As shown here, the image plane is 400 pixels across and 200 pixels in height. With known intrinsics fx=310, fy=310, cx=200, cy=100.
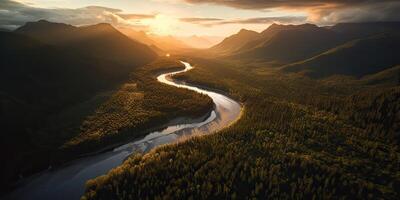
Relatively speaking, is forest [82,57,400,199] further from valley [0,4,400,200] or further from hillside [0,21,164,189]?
hillside [0,21,164,189]

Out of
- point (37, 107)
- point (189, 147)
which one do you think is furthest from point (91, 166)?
point (37, 107)

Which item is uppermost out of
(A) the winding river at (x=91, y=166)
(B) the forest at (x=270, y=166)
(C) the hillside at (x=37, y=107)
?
(B) the forest at (x=270, y=166)

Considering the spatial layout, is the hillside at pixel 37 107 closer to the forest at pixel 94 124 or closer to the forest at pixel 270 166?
the forest at pixel 94 124

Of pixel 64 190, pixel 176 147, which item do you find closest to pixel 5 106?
pixel 64 190

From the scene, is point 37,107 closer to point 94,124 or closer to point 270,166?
point 94,124

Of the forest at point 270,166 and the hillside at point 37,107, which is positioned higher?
the forest at point 270,166

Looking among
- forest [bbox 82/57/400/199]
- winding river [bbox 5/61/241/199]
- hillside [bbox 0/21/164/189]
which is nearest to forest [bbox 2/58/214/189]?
hillside [bbox 0/21/164/189]

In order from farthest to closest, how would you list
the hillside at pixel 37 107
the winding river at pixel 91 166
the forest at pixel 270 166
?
the hillside at pixel 37 107, the winding river at pixel 91 166, the forest at pixel 270 166

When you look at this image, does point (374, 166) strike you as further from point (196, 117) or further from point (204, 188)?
point (196, 117)

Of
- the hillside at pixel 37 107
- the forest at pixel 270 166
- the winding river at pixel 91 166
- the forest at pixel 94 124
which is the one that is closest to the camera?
the forest at pixel 270 166

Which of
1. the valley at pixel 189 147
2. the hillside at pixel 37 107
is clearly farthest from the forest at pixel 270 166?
the hillside at pixel 37 107
